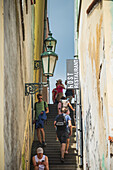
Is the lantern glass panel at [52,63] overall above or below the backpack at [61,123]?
above

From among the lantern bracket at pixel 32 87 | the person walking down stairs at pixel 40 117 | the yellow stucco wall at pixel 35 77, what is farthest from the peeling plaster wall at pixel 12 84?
the person walking down stairs at pixel 40 117

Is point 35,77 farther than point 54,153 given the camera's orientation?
Yes

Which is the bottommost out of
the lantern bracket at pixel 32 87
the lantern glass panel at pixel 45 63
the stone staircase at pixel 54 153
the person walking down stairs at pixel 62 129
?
the stone staircase at pixel 54 153

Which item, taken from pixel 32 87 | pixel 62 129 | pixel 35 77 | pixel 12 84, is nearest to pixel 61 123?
pixel 62 129

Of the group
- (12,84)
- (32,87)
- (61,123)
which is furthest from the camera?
(61,123)

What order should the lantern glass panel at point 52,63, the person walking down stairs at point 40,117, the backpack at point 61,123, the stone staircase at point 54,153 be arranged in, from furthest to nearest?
1. the person walking down stairs at point 40,117
2. the backpack at point 61,123
3. the stone staircase at point 54,153
4. the lantern glass panel at point 52,63

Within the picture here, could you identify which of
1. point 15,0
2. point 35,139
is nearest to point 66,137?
point 35,139

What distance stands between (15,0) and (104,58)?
254 centimetres

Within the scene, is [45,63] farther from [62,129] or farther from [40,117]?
Result: [40,117]

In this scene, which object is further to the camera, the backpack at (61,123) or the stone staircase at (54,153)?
the backpack at (61,123)

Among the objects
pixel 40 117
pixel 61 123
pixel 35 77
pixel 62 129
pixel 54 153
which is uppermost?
pixel 35 77

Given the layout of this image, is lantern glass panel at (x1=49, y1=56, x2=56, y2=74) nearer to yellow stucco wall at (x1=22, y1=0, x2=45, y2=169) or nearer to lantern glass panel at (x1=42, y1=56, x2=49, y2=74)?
lantern glass panel at (x1=42, y1=56, x2=49, y2=74)

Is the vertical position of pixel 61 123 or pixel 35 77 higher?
pixel 35 77

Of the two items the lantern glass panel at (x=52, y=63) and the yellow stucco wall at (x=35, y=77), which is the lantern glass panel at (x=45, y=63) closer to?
the lantern glass panel at (x=52, y=63)
